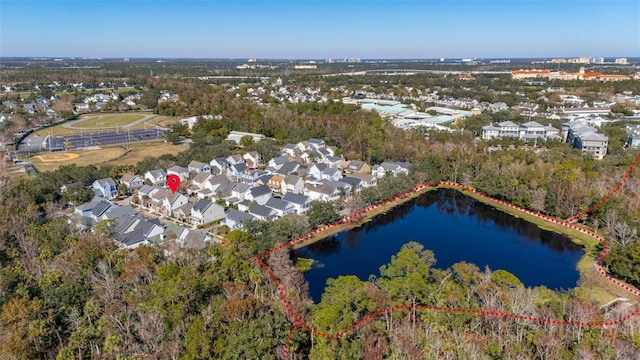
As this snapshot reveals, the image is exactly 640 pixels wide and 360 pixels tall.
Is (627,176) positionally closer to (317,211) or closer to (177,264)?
(317,211)

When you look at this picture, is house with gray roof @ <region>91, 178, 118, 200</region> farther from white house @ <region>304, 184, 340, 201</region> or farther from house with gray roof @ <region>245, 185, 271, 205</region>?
white house @ <region>304, 184, 340, 201</region>

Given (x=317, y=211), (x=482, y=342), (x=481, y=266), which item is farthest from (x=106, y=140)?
(x=482, y=342)

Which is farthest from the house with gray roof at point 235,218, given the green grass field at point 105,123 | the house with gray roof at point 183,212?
the green grass field at point 105,123

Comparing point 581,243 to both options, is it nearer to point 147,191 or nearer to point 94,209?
point 147,191

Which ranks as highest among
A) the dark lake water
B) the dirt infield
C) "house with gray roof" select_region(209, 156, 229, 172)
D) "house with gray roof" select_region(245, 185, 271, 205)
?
"house with gray roof" select_region(209, 156, 229, 172)

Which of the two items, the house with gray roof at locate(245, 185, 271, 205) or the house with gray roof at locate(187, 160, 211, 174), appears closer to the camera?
the house with gray roof at locate(245, 185, 271, 205)

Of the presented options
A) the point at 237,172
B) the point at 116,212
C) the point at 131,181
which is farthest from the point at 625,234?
the point at 131,181

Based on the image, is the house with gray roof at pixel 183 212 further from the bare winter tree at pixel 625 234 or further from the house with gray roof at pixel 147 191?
the bare winter tree at pixel 625 234

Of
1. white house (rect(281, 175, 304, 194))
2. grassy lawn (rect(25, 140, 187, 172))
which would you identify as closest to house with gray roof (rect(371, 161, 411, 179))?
white house (rect(281, 175, 304, 194))
